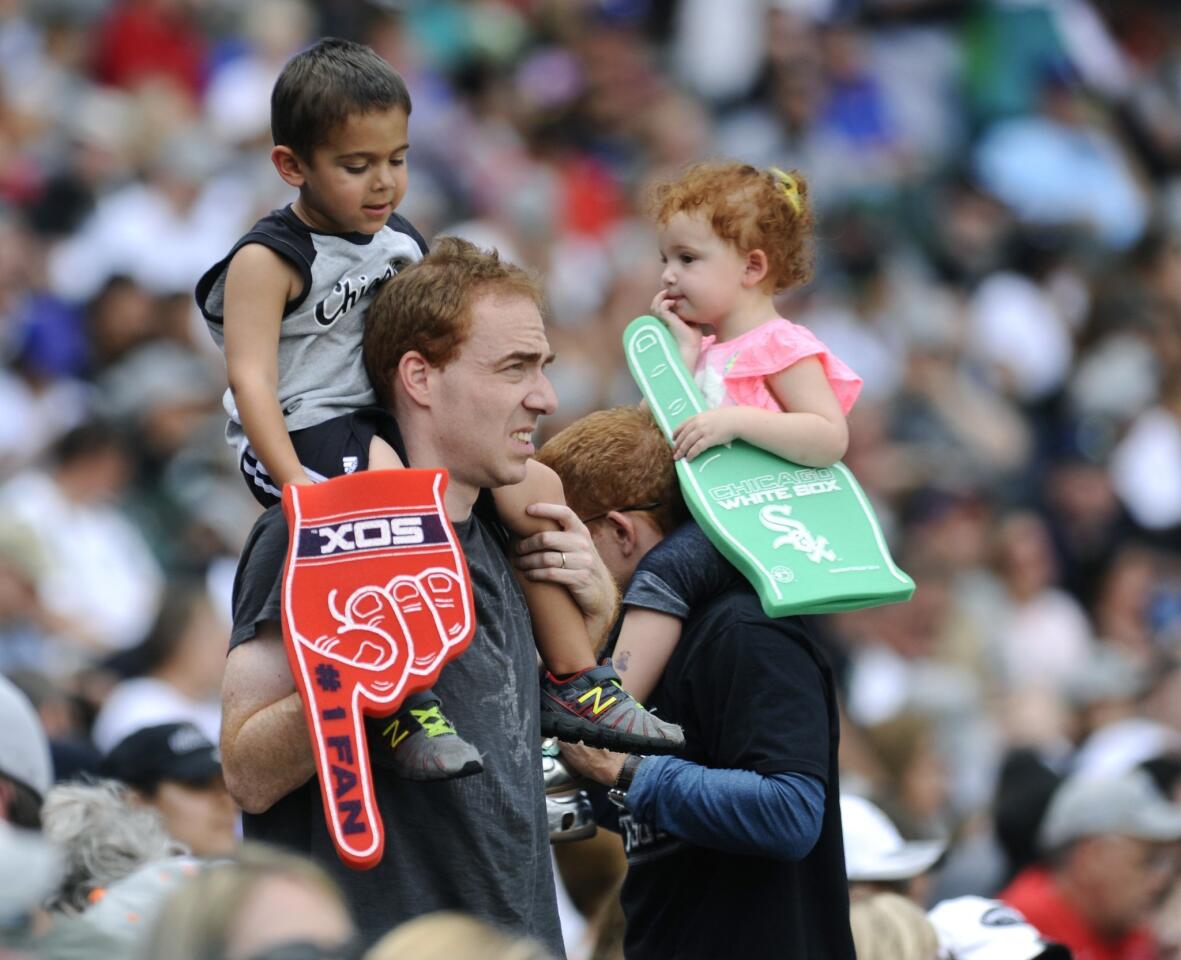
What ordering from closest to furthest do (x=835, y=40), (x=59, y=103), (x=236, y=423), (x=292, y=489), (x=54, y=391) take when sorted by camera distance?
1. (x=292, y=489)
2. (x=236, y=423)
3. (x=54, y=391)
4. (x=59, y=103)
5. (x=835, y=40)

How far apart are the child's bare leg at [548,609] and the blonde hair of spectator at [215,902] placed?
3.26ft

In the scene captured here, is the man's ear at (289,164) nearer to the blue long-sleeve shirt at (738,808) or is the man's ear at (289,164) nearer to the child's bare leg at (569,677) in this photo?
the child's bare leg at (569,677)

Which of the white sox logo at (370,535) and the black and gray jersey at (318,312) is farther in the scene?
Result: the black and gray jersey at (318,312)

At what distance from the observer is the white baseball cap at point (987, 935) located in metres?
4.28

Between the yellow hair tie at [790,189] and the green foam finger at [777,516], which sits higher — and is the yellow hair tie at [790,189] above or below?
above

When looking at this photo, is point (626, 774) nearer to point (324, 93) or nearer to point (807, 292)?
point (324, 93)

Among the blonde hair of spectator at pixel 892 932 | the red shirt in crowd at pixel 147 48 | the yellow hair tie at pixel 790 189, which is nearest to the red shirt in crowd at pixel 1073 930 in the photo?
the blonde hair of spectator at pixel 892 932

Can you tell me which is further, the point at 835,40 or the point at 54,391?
the point at 835,40

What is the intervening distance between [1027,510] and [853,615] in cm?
198

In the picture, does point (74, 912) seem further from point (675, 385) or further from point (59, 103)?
point (59, 103)

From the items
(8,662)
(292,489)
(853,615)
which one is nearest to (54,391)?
(8,662)

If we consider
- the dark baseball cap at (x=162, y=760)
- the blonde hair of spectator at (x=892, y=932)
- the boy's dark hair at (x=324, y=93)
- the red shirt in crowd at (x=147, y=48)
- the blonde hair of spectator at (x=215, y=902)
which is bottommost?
the dark baseball cap at (x=162, y=760)

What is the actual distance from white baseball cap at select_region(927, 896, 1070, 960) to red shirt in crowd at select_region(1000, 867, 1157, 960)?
78 cm

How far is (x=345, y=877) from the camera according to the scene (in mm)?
3230
